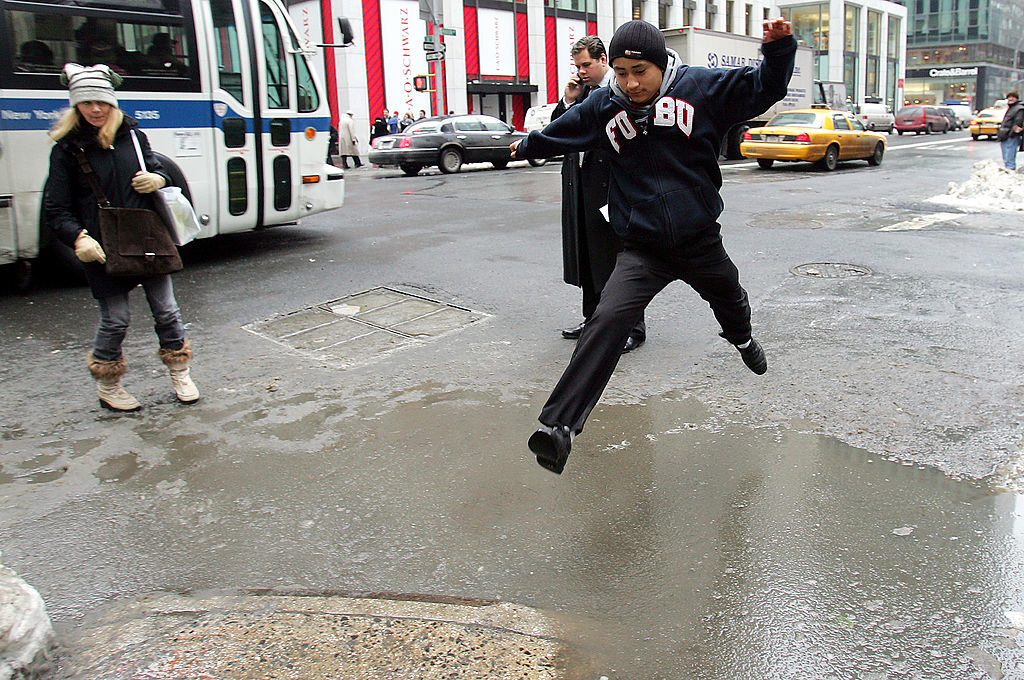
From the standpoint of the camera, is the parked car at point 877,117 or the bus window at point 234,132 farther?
the parked car at point 877,117

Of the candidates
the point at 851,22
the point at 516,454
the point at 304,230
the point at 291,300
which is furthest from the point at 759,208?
the point at 851,22

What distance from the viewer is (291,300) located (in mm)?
7359

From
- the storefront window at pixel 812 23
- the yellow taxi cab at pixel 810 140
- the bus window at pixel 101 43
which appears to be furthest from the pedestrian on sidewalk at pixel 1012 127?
the storefront window at pixel 812 23

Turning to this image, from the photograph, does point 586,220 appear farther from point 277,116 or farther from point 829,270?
point 277,116

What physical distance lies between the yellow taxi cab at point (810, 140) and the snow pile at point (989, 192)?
595 centimetres

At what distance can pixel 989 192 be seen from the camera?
1347 centimetres

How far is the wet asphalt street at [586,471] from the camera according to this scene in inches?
114

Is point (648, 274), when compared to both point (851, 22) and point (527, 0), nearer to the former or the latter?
point (527, 0)

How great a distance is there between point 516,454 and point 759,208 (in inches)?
382

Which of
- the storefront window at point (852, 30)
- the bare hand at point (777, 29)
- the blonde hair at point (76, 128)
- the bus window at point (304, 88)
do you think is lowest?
the blonde hair at point (76, 128)

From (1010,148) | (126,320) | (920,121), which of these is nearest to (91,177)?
(126,320)

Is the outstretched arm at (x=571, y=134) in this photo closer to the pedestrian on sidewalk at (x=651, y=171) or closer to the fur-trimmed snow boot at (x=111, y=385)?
the pedestrian on sidewalk at (x=651, y=171)

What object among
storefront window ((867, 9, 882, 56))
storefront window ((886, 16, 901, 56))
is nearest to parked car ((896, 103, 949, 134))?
storefront window ((867, 9, 882, 56))

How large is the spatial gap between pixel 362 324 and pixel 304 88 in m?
4.15
